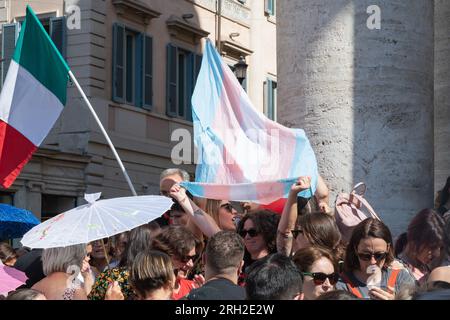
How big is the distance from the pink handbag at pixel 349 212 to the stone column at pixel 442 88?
6.13 m

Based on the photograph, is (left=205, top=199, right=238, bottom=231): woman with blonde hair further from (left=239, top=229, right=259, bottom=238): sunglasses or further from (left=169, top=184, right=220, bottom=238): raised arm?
(left=239, top=229, right=259, bottom=238): sunglasses

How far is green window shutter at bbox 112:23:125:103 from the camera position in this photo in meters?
23.6

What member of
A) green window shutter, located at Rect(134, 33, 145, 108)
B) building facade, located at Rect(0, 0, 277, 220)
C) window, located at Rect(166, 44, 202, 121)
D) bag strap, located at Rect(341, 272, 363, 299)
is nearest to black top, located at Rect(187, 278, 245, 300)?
bag strap, located at Rect(341, 272, 363, 299)

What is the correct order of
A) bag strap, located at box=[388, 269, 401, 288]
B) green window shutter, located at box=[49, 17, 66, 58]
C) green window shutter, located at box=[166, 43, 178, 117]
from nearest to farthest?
bag strap, located at box=[388, 269, 401, 288] < green window shutter, located at box=[49, 17, 66, 58] < green window shutter, located at box=[166, 43, 178, 117]

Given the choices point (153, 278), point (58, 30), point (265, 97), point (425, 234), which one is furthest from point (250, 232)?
point (265, 97)

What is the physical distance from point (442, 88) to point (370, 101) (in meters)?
4.82

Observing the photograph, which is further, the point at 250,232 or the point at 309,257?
the point at 250,232

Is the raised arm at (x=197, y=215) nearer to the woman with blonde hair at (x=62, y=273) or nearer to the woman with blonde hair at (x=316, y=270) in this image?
the woman with blonde hair at (x=62, y=273)

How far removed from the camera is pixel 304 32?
9383 millimetres

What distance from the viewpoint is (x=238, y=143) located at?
840 centimetres

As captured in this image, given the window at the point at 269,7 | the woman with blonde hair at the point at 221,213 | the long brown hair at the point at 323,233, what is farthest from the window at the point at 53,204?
the long brown hair at the point at 323,233

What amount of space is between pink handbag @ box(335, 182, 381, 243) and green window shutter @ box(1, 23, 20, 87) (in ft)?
53.1

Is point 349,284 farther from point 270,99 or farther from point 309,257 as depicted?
point 270,99
